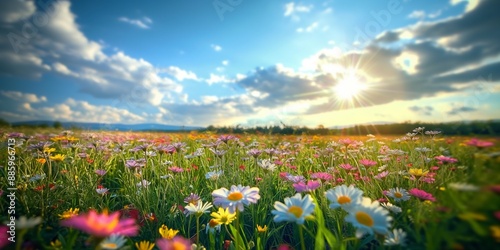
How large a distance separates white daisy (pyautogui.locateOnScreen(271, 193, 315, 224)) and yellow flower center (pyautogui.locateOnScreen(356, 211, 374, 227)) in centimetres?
19

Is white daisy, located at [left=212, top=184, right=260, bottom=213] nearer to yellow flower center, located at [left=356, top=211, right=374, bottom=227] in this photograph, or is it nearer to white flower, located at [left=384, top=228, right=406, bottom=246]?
yellow flower center, located at [left=356, top=211, right=374, bottom=227]

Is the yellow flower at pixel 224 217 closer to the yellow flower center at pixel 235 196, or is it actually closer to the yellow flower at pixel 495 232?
the yellow flower center at pixel 235 196

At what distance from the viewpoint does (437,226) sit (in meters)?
0.98

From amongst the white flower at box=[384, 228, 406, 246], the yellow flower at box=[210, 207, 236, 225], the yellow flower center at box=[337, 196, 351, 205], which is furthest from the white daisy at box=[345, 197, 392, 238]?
the yellow flower at box=[210, 207, 236, 225]

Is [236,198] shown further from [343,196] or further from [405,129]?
[405,129]

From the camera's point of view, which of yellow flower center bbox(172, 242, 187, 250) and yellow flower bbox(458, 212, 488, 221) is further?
yellow flower center bbox(172, 242, 187, 250)

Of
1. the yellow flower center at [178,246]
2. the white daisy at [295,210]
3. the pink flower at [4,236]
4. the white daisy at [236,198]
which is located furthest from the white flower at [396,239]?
the pink flower at [4,236]

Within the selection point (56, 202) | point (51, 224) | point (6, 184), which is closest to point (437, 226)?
point (51, 224)

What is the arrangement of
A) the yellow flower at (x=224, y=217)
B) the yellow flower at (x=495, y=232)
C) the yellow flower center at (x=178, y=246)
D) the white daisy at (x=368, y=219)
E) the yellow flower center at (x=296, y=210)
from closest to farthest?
the yellow flower at (x=495, y=232) < the yellow flower center at (x=178, y=246) < the white daisy at (x=368, y=219) < the yellow flower center at (x=296, y=210) < the yellow flower at (x=224, y=217)

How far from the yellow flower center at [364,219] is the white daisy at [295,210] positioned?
19 cm

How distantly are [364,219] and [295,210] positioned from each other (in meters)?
0.29

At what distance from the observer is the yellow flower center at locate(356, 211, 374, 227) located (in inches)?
40.8

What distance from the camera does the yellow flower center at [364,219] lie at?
3.40ft

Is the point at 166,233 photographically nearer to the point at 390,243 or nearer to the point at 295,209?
the point at 295,209
